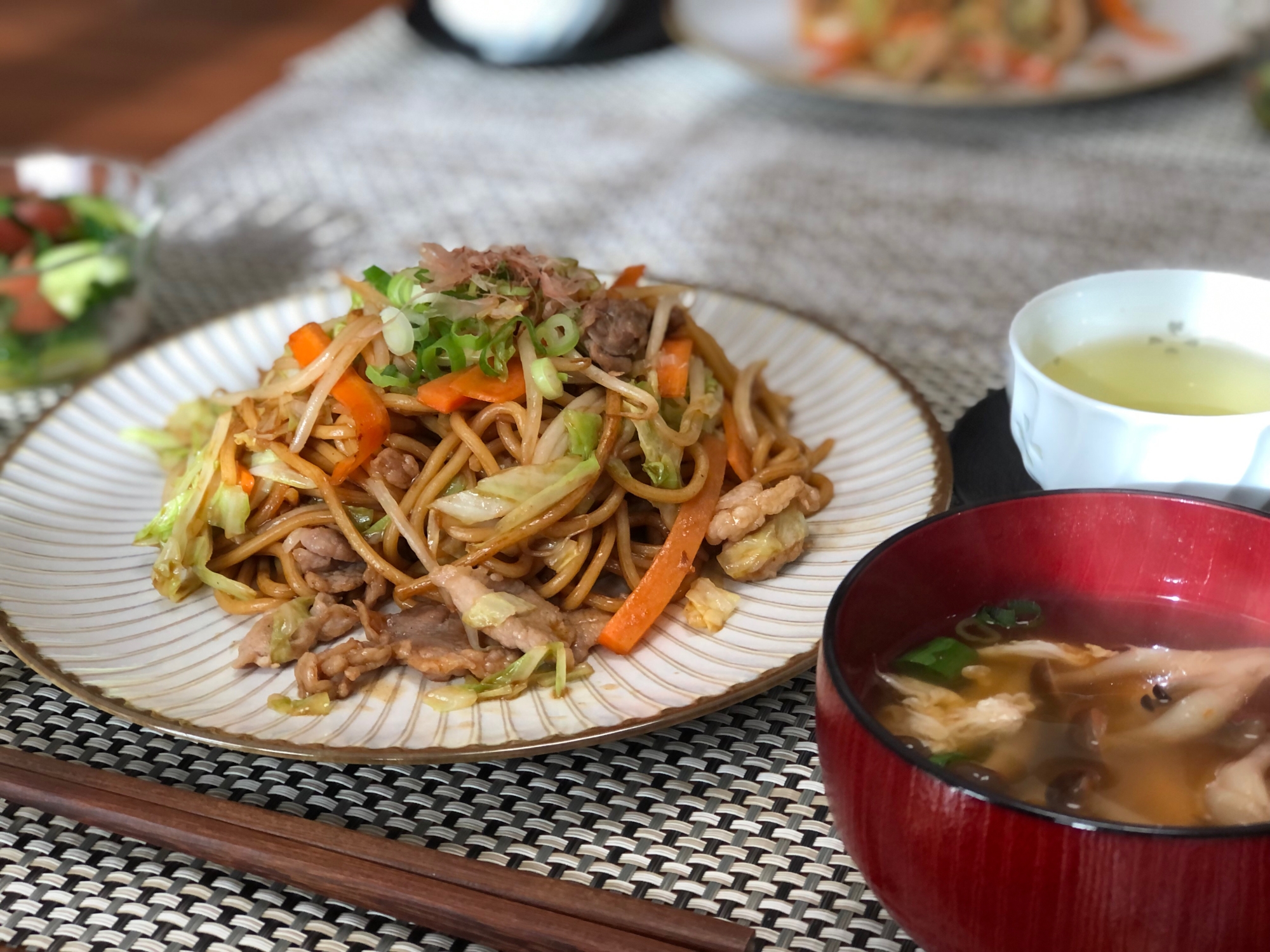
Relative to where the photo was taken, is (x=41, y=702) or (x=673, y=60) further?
(x=673, y=60)

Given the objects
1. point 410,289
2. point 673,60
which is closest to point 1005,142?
point 673,60

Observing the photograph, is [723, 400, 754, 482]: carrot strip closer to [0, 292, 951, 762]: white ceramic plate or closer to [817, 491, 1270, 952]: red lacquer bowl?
[0, 292, 951, 762]: white ceramic plate

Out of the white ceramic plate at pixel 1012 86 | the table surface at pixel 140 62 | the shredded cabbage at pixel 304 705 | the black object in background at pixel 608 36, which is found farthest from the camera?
the table surface at pixel 140 62

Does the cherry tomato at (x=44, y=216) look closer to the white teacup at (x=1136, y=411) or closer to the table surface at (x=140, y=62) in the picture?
the table surface at (x=140, y=62)

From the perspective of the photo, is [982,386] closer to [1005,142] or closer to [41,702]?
[1005,142]

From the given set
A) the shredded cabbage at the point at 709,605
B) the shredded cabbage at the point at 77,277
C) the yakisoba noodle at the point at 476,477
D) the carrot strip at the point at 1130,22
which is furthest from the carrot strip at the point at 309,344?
the carrot strip at the point at 1130,22

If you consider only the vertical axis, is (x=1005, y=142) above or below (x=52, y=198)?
below
